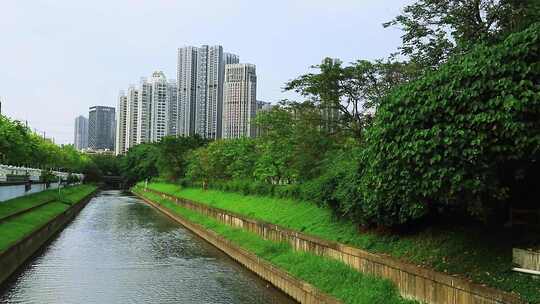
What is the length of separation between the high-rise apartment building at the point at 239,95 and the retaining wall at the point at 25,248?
39693mm

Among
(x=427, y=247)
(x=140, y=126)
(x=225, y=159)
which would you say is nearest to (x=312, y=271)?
(x=427, y=247)

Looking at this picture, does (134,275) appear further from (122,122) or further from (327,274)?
(122,122)

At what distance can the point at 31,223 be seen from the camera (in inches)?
1176

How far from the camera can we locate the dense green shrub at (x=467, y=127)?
29.4ft

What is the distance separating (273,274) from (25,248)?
1331 centimetres

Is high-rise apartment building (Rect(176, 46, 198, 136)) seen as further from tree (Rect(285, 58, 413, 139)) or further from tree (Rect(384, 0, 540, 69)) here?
tree (Rect(384, 0, 540, 69))

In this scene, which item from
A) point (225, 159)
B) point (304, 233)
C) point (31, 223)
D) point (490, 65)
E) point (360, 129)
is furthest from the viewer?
point (225, 159)

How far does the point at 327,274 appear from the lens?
15516 millimetres

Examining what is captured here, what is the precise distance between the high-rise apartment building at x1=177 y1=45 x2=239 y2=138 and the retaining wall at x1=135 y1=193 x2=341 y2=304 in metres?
76.2

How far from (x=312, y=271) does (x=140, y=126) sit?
155283 mm

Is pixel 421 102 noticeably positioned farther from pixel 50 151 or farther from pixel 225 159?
pixel 50 151

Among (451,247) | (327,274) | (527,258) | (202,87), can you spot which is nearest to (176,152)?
(202,87)

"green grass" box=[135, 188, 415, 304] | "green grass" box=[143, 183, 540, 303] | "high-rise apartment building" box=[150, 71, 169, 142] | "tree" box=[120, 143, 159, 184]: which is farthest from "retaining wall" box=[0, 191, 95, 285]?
"high-rise apartment building" box=[150, 71, 169, 142]

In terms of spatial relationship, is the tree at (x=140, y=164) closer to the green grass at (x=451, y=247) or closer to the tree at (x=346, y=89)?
the tree at (x=346, y=89)
